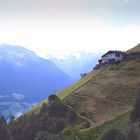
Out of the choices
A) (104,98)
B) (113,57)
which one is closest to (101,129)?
(104,98)

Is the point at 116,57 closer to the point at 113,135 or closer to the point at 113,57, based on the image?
the point at 113,57

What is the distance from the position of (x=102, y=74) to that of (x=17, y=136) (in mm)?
48402

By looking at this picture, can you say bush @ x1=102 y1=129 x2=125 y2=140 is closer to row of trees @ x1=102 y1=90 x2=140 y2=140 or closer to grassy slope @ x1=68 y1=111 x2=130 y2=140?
row of trees @ x1=102 y1=90 x2=140 y2=140

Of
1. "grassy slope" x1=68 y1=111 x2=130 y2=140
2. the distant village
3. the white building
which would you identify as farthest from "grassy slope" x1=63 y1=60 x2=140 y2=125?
the white building

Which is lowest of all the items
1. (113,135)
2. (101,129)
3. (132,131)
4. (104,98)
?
(113,135)

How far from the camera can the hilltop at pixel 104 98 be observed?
4589 inches

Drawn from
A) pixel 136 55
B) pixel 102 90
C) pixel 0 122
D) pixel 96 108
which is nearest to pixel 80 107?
pixel 96 108

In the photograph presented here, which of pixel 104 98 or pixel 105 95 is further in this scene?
pixel 105 95

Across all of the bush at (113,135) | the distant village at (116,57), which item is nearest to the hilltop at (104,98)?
the distant village at (116,57)

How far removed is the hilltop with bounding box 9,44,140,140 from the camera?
117 m

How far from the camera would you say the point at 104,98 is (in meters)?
141

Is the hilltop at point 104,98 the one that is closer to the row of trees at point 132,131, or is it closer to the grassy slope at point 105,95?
the grassy slope at point 105,95

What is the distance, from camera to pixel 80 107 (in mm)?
136875

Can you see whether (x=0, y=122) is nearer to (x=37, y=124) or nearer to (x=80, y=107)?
(x=37, y=124)
